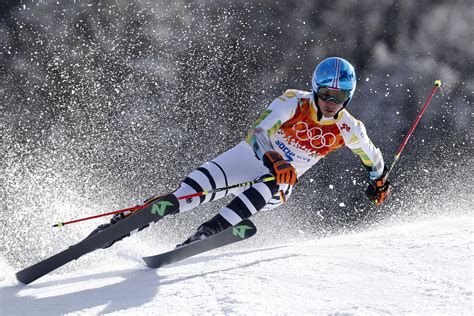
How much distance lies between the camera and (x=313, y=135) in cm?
424

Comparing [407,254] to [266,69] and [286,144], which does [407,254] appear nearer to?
[286,144]

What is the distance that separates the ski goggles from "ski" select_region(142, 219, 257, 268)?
1103 millimetres

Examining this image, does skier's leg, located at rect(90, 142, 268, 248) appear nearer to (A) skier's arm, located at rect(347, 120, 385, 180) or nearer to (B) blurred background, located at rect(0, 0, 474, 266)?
(A) skier's arm, located at rect(347, 120, 385, 180)

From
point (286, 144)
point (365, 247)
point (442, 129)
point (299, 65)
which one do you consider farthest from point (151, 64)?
point (365, 247)

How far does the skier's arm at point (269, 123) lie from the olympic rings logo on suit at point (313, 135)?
157mm

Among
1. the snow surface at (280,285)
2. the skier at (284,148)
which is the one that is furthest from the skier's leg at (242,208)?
the snow surface at (280,285)

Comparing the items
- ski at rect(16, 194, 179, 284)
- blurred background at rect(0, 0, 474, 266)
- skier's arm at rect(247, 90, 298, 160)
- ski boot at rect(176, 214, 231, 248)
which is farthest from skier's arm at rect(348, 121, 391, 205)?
blurred background at rect(0, 0, 474, 266)

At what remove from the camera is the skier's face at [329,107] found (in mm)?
4039

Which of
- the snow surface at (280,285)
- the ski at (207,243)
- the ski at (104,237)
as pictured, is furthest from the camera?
the ski at (207,243)

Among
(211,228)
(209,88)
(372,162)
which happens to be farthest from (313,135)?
(209,88)

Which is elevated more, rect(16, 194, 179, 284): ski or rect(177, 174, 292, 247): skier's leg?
rect(16, 194, 179, 284): ski

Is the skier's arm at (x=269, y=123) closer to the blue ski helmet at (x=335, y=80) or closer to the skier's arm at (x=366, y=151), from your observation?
the blue ski helmet at (x=335, y=80)

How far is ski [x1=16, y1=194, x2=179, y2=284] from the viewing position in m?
3.26

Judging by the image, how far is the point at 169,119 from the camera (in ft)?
40.5
